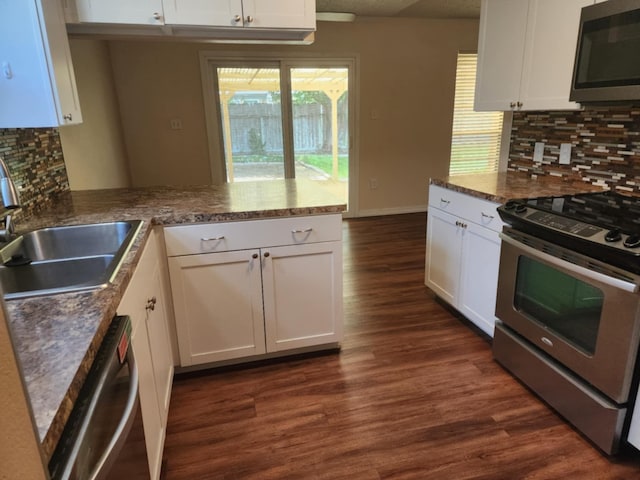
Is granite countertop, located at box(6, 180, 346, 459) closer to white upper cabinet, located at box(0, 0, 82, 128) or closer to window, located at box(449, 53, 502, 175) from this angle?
white upper cabinet, located at box(0, 0, 82, 128)

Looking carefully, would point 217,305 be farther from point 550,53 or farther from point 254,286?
point 550,53

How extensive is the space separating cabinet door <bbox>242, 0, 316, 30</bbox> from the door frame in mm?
2615

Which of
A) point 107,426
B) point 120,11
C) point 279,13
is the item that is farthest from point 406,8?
point 107,426

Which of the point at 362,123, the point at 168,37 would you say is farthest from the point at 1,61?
the point at 362,123

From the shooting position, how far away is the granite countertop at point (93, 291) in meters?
0.73

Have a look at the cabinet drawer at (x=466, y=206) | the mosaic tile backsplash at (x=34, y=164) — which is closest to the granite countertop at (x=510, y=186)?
the cabinet drawer at (x=466, y=206)

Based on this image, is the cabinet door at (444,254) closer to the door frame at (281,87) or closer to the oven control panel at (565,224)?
the oven control panel at (565,224)

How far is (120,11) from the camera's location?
2010mm

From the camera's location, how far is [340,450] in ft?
5.63

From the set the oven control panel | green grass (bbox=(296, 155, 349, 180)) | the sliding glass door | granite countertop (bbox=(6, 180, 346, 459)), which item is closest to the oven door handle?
the oven control panel

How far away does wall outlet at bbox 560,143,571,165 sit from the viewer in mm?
2521

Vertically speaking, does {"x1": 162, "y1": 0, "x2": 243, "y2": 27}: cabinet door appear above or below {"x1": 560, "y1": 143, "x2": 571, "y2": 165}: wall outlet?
above

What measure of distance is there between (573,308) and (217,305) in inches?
63.8

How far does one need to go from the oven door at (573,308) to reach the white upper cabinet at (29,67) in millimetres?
2103
